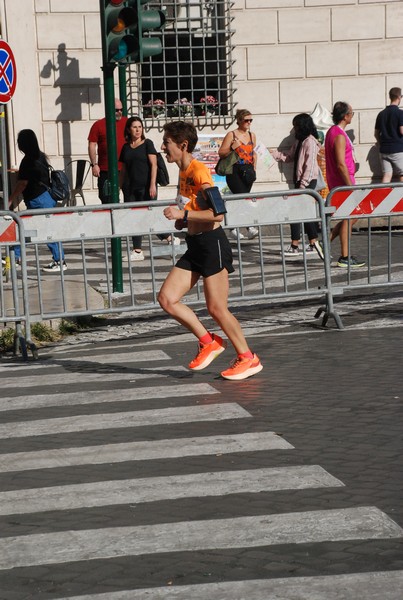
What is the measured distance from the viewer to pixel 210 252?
8.45m

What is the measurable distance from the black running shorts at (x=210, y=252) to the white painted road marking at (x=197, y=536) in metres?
3.25

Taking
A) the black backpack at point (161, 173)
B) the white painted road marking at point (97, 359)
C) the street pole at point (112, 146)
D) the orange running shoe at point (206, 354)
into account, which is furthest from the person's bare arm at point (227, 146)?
the orange running shoe at point (206, 354)

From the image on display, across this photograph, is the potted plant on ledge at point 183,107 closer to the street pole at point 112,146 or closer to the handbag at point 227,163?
the handbag at point 227,163

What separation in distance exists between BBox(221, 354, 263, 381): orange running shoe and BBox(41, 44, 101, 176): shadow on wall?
495 inches

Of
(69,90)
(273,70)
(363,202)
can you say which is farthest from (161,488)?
(273,70)

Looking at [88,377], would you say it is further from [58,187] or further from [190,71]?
[190,71]

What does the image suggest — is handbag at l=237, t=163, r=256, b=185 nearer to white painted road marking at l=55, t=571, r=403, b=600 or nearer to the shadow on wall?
the shadow on wall

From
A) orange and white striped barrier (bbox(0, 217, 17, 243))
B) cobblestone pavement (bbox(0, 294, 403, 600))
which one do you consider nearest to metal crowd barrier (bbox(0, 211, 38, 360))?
orange and white striped barrier (bbox(0, 217, 17, 243))

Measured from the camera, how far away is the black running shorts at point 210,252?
27.8ft

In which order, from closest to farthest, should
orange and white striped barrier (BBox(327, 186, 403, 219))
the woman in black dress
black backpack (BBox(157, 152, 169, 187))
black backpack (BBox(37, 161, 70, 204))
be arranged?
orange and white striped barrier (BBox(327, 186, 403, 219))
black backpack (BBox(37, 161, 70, 204))
the woman in black dress
black backpack (BBox(157, 152, 169, 187))

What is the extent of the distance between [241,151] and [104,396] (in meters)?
8.24

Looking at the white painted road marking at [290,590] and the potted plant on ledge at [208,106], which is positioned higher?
the potted plant on ledge at [208,106]

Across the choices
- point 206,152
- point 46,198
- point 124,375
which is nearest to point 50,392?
point 124,375

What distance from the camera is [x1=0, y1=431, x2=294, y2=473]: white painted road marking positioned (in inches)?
257
